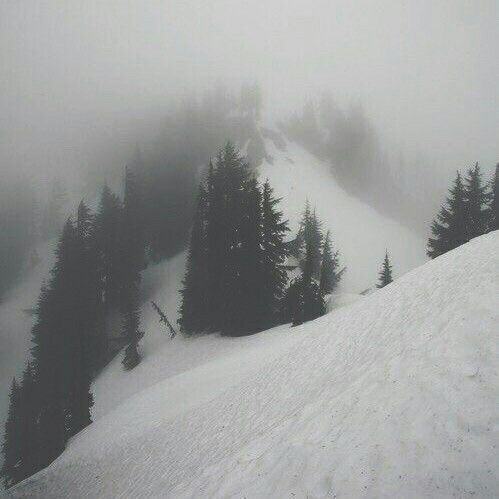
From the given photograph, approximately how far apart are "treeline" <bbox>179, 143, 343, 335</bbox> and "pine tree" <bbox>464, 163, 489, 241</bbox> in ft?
46.1

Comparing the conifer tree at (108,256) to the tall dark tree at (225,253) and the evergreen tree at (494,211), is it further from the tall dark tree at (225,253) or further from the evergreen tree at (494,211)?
the evergreen tree at (494,211)

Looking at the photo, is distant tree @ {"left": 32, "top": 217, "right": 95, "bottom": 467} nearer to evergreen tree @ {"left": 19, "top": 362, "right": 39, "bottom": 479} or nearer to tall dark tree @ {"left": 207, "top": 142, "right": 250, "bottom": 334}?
evergreen tree @ {"left": 19, "top": 362, "right": 39, "bottom": 479}

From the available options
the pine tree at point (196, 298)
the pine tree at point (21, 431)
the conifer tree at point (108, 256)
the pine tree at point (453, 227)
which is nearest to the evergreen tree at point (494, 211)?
the pine tree at point (453, 227)

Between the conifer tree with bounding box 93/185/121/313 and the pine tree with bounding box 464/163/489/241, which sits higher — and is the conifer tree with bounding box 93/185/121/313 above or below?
above

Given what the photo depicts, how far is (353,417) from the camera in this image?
18.8 feet

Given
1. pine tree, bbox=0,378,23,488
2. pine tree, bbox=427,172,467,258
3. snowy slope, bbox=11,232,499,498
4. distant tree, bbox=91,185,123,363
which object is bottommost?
pine tree, bbox=0,378,23,488

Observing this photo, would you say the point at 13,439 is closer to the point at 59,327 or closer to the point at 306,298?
the point at 59,327

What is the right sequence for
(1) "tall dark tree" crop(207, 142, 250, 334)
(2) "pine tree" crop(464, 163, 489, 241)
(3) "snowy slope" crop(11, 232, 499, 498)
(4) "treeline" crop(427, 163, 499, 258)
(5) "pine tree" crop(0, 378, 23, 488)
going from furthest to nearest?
(5) "pine tree" crop(0, 378, 23, 488), (2) "pine tree" crop(464, 163, 489, 241), (4) "treeline" crop(427, 163, 499, 258), (1) "tall dark tree" crop(207, 142, 250, 334), (3) "snowy slope" crop(11, 232, 499, 498)

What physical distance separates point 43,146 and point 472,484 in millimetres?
139512

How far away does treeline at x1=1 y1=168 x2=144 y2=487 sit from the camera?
75.4 ft

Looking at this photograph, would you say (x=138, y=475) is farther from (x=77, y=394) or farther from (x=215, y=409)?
(x=77, y=394)

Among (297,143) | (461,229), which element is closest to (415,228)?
(297,143)

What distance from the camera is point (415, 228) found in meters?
83.1

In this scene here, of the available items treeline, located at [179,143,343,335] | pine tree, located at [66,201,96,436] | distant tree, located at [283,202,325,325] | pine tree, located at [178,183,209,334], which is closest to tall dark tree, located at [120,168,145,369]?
pine tree, located at [66,201,96,436]
